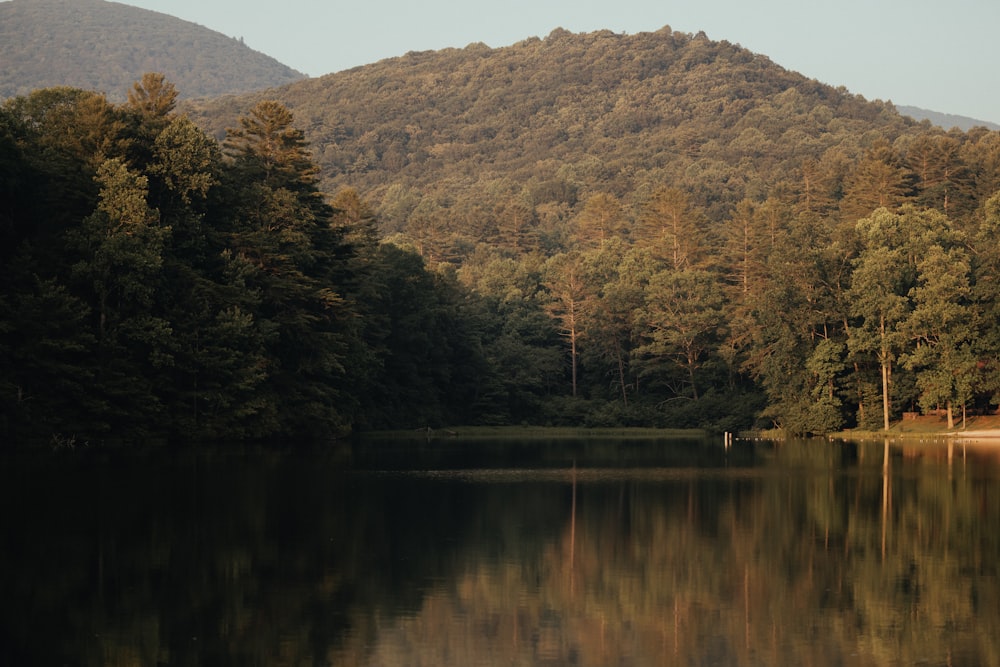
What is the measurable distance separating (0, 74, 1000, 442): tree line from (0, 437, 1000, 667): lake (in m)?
16.6

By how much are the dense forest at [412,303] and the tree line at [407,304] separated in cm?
16

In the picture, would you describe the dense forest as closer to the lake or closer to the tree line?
the tree line

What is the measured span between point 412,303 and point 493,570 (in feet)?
209

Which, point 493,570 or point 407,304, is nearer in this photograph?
point 493,570

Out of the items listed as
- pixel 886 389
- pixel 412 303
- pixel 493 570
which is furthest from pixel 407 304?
pixel 493 570

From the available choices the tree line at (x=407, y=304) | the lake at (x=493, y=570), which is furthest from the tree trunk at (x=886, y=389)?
the lake at (x=493, y=570)

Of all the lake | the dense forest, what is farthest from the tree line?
the lake

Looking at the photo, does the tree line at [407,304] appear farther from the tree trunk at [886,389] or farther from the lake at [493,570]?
the lake at [493,570]

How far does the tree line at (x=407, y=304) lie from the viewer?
50844 mm

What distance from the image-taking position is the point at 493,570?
19.3 m

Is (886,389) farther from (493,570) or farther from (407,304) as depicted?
(493,570)

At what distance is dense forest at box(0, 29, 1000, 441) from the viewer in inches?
2003

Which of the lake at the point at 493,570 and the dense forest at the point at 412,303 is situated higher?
the dense forest at the point at 412,303

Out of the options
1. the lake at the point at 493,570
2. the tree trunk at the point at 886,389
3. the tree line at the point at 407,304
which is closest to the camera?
the lake at the point at 493,570
